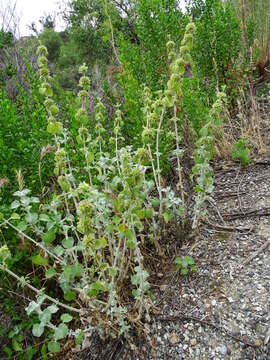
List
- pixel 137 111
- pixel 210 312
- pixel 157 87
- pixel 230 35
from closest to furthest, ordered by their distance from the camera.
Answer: pixel 210 312 → pixel 137 111 → pixel 157 87 → pixel 230 35

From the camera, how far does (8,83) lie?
4797 millimetres

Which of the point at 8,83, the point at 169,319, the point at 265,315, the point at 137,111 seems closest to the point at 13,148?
the point at 137,111

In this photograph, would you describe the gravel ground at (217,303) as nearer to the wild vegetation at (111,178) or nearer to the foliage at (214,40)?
the wild vegetation at (111,178)

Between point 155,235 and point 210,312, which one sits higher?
point 155,235

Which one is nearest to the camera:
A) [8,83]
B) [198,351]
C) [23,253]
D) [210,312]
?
[198,351]

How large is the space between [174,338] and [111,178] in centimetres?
112

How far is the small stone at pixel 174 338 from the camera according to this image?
1.32 meters

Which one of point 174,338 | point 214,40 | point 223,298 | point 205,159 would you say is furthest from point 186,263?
point 214,40

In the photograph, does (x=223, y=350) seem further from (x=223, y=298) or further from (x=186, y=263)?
(x=186, y=263)

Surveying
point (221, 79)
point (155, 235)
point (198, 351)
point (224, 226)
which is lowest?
point (198, 351)

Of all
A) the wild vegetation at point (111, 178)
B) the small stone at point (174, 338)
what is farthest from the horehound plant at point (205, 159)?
the small stone at point (174, 338)

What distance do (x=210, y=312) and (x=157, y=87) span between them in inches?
86.0

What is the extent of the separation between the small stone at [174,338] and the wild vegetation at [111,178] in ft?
0.36

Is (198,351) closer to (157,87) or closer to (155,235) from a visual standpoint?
(155,235)
